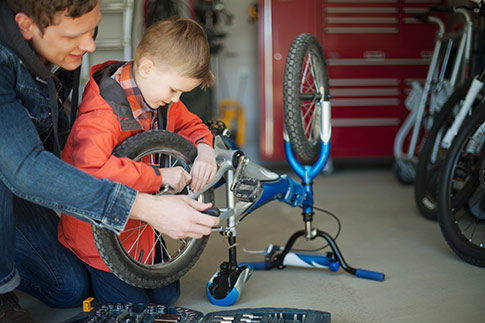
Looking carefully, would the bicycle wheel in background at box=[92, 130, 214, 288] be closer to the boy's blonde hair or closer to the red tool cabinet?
the boy's blonde hair

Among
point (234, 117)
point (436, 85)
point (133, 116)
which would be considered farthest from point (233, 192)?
point (234, 117)

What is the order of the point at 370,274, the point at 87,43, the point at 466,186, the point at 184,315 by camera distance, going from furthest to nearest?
the point at 466,186 < the point at 370,274 < the point at 184,315 < the point at 87,43

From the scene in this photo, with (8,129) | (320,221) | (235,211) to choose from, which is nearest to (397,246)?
(320,221)

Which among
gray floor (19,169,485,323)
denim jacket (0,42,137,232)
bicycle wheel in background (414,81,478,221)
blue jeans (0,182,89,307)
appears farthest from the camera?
bicycle wheel in background (414,81,478,221)

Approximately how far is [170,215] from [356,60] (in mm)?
2966

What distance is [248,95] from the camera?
4.66 m

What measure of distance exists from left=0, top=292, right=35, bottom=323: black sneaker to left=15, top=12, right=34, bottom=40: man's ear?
2.07ft

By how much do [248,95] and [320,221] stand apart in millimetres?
2593

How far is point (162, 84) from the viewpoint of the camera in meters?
1.14

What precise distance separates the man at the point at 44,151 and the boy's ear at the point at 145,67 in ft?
0.53

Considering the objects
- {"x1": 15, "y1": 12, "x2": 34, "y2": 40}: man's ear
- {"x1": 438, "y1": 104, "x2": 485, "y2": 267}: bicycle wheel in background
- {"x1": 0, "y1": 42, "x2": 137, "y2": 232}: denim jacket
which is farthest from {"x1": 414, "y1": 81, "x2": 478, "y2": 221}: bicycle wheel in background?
{"x1": 15, "y1": 12, "x2": 34, "y2": 40}: man's ear

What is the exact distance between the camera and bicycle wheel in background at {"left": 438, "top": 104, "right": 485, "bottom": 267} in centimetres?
166

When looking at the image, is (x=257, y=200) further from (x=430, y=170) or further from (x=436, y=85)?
(x=436, y=85)

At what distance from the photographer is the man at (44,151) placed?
88 cm
